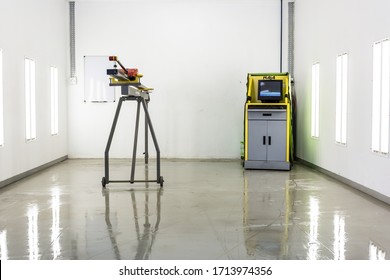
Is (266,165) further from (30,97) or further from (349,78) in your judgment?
(30,97)

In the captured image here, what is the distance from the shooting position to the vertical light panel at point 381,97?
5340 mm

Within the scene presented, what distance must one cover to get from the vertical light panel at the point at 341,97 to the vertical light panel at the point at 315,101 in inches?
41.9

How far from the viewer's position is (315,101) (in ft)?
27.7

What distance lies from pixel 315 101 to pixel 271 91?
82 centimetres

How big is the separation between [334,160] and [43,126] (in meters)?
5.01

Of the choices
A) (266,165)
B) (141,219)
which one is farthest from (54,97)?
(141,219)

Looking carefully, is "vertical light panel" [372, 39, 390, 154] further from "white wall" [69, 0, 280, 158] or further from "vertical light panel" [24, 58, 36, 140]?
"vertical light panel" [24, 58, 36, 140]

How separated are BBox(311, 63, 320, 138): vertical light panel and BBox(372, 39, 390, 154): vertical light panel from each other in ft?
8.18

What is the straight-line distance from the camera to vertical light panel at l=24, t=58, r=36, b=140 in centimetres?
755

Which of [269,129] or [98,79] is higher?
[98,79]

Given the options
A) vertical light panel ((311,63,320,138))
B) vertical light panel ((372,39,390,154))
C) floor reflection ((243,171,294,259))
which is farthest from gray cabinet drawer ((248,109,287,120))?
vertical light panel ((372,39,390,154))

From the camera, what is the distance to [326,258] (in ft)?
10.9

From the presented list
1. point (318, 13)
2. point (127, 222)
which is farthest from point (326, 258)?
point (318, 13)

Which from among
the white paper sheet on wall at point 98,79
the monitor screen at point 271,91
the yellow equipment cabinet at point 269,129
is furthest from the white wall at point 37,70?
the monitor screen at point 271,91
